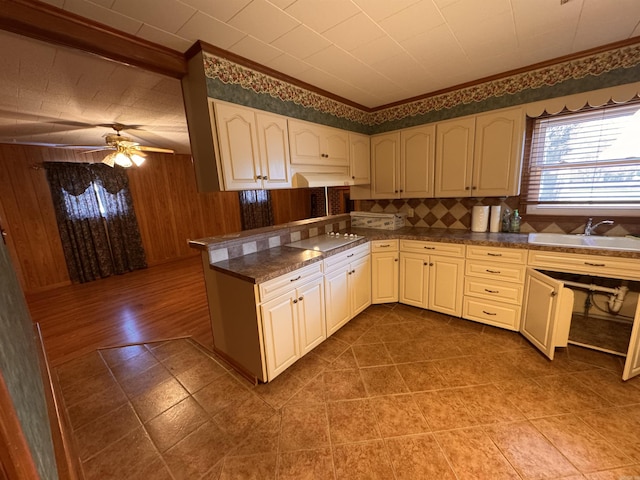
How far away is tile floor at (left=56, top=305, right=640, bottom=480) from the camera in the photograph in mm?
1326

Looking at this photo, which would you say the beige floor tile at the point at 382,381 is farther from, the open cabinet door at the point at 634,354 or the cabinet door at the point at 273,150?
the cabinet door at the point at 273,150

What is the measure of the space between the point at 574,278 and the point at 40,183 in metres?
7.08

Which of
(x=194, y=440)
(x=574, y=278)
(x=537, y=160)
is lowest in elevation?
(x=194, y=440)

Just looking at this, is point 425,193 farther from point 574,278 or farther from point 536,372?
point 536,372

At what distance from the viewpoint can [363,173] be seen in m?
3.22

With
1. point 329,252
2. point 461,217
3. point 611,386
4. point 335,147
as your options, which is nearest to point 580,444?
point 611,386

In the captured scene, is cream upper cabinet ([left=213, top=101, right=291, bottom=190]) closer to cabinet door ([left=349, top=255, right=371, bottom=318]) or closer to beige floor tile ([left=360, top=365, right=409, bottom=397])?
cabinet door ([left=349, top=255, right=371, bottom=318])

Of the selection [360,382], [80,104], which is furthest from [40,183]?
[360,382]

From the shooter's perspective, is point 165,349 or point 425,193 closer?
point 165,349

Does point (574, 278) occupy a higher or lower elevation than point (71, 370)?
higher

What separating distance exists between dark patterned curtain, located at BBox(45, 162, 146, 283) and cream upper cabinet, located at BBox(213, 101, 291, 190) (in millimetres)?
4091

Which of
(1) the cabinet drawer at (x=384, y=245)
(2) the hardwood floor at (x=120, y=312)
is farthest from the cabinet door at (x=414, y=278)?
(2) the hardwood floor at (x=120, y=312)

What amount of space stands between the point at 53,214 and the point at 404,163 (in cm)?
547

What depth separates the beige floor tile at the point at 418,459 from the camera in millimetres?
1267
